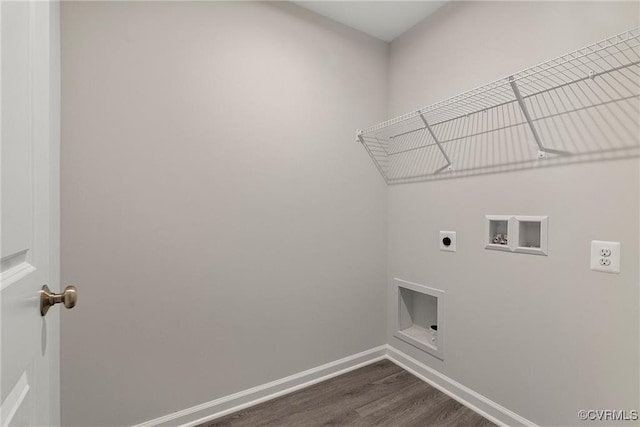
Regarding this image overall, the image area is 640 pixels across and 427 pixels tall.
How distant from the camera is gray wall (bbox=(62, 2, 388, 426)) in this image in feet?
4.37

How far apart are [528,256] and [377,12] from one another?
5.85ft

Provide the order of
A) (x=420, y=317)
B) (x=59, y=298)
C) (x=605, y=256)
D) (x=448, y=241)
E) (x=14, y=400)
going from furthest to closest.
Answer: (x=420, y=317), (x=448, y=241), (x=605, y=256), (x=59, y=298), (x=14, y=400)

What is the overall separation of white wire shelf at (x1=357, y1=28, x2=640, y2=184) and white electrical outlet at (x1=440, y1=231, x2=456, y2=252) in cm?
37

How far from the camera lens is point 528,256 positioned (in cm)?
146

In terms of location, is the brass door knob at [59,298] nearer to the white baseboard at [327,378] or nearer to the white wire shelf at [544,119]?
the white baseboard at [327,378]

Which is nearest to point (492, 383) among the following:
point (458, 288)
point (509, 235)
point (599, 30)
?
point (458, 288)

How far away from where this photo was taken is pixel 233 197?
5.49ft

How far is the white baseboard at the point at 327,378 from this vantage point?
1.53 metres

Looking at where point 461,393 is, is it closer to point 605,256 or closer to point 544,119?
point 605,256

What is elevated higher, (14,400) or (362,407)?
(14,400)

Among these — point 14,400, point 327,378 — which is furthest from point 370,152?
point 14,400

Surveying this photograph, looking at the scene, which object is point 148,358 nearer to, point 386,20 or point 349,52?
point 349,52

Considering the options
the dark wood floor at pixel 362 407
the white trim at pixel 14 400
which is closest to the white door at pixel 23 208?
the white trim at pixel 14 400

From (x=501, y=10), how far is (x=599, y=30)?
51cm
